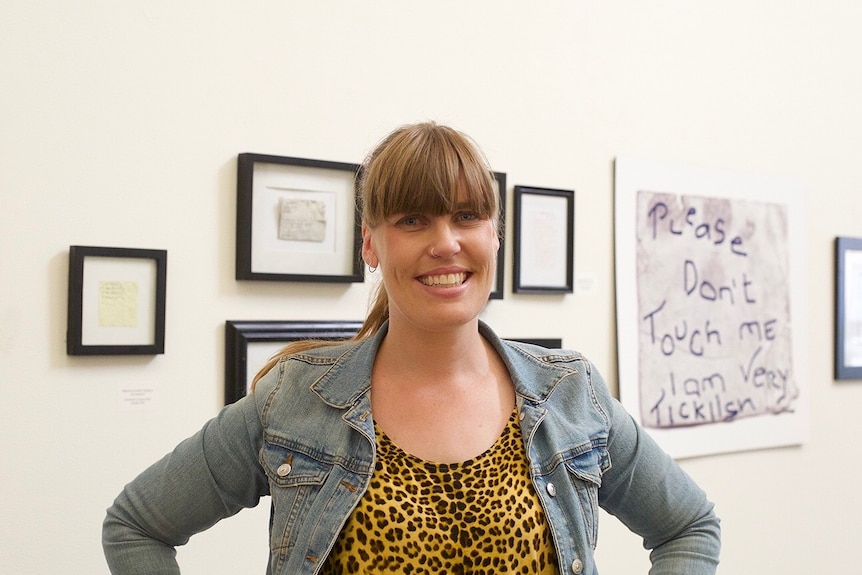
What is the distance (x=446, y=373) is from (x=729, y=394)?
1.47 meters

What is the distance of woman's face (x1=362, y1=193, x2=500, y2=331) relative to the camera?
4.14 feet

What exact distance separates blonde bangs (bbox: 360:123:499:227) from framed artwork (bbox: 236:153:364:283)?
1.99 ft

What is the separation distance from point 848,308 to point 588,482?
1835 mm

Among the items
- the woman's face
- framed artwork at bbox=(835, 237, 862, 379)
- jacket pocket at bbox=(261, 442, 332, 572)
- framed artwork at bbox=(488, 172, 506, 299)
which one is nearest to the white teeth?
the woman's face

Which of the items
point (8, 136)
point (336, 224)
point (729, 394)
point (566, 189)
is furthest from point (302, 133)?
point (729, 394)

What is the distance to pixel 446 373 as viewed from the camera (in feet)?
4.42

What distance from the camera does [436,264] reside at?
126 centimetres

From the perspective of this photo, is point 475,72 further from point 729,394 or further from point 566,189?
point 729,394

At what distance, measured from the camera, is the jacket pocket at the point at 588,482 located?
4.34 ft

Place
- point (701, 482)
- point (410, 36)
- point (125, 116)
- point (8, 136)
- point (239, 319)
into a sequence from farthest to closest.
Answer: point (701, 482) < point (410, 36) < point (239, 319) < point (125, 116) < point (8, 136)

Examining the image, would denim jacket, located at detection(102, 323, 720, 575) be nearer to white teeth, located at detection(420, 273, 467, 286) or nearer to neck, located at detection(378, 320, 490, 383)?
neck, located at detection(378, 320, 490, 383)

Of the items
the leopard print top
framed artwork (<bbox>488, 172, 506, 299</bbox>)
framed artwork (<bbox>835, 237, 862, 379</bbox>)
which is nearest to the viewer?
the leopard print top

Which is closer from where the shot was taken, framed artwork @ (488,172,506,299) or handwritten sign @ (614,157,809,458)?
framed artwork @ (488,172,506,299)

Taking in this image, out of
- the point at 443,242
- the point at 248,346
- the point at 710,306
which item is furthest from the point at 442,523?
the point at 710,306
